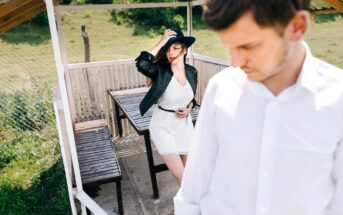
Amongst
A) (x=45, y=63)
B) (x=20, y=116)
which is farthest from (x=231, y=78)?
(x=45, y=63)

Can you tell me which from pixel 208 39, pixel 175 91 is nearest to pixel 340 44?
pixel 208 39

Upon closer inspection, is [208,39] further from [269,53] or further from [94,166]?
[269,53]

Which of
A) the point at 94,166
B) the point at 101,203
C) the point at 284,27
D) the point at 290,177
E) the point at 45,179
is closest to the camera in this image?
the point at 284,27

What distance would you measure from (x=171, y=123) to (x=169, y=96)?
302 mm

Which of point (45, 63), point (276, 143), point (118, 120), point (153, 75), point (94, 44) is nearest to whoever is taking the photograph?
point (276, 143)

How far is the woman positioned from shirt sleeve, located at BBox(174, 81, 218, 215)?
1.89 meters

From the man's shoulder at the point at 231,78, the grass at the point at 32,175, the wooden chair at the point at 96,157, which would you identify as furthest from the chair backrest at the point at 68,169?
the man's shoulder at the point at 231,78

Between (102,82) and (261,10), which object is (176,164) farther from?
(102,82)

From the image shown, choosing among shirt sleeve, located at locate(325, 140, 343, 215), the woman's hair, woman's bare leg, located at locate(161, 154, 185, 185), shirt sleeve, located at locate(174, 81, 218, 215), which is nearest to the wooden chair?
woman's bare leg, located at locate(161, 154, 185, 185)

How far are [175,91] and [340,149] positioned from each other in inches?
92.3

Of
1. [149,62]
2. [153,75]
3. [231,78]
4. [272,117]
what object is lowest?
[153,75]

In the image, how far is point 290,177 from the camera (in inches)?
43.8

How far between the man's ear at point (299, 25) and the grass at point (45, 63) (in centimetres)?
314

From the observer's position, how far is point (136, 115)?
14.4ft
